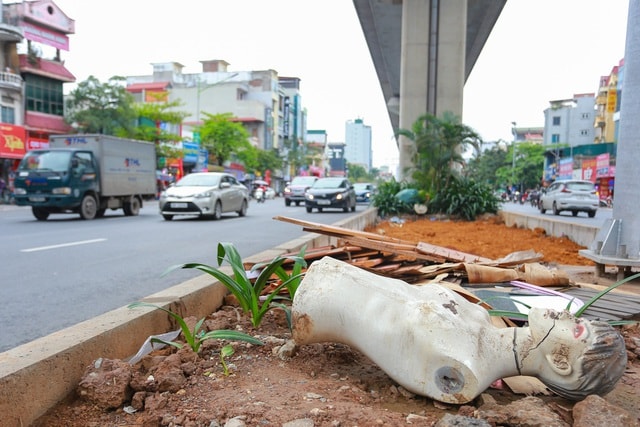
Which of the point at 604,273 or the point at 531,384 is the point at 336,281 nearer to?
the point at 531,384

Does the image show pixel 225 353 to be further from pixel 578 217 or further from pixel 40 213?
pixel 578 217

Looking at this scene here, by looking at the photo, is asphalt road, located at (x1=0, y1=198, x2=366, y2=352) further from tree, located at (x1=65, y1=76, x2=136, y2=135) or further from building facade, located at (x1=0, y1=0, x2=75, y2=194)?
tree, located at (x1=65, y1=76, x2=136, y2=135)

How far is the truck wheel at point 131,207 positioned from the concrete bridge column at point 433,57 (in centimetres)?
899

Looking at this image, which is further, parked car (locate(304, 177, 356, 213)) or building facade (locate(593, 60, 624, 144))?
building facade (locate(593, 60, 624, 144))

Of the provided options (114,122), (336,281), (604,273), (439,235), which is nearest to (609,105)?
(114,122)

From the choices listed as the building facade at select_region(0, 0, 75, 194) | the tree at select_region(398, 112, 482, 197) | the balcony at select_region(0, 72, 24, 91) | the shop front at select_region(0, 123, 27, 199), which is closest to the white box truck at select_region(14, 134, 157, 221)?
the tree at select_region(398, 112, 482, 197)

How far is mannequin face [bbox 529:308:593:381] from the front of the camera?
1709mm

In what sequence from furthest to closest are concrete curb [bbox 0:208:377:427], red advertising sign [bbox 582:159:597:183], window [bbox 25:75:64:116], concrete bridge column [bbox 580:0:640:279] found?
1. red advertising sign [bbox 582:159:597:183]
2. window [bbox 25:75:64:116]
3. concrete bridge column [bbox 580:0:640:279]
4. concrete curb [bbox 0:208:377:427]

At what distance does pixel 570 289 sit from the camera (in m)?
3.52

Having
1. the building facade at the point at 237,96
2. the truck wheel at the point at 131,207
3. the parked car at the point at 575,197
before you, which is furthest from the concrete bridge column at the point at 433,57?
the building facade at the point at 237,96

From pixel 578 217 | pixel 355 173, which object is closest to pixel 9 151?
pixel 578 217

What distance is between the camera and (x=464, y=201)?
1304 cm

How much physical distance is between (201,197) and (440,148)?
6.66 metres

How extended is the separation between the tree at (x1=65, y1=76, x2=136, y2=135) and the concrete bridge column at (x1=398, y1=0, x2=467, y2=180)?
71.1 ft
